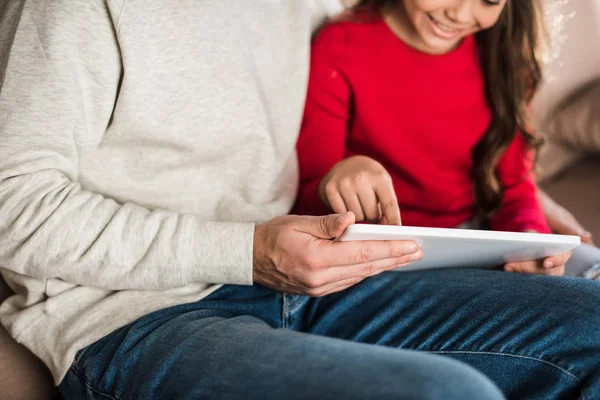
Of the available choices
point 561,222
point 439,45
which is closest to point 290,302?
point 439,45

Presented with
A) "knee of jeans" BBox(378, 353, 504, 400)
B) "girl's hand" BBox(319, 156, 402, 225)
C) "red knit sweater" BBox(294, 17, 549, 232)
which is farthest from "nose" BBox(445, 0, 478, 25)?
"knee of jeans" BBox(378, 353, 504, 400)

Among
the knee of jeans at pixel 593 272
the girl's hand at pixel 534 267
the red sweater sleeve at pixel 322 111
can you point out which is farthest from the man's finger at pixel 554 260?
the red sweater sleeve at pixel 322 111

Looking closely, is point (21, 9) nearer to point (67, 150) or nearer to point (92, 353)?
point (67, 150)

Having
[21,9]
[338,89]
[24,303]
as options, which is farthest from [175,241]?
[338,89]

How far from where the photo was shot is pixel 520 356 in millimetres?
930

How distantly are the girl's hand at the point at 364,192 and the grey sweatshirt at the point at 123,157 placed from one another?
0.46ft

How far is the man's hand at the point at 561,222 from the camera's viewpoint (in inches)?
53.6

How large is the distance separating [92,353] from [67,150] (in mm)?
283

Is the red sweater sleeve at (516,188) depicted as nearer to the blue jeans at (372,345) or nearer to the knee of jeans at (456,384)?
the blue jeans at (372,345)

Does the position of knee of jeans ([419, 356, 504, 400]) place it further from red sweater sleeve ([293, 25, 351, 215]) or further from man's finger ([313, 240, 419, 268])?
red sweater sleeve ([293, 25, 351, 215])

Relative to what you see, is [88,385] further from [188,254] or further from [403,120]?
[403,120]

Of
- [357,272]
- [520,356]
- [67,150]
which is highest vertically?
[67,150]

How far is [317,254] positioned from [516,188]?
66cm

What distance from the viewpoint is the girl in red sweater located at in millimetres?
1237
